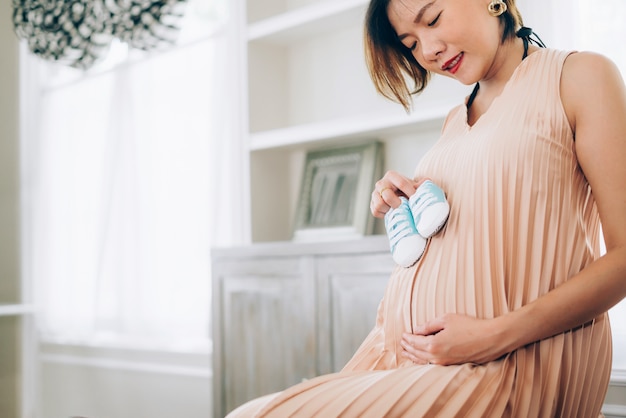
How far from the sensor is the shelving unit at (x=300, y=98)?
110 inches

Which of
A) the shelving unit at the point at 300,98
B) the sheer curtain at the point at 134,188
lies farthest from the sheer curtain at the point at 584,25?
the sheer curtain at the point at 134,188

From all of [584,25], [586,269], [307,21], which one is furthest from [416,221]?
[307,21]

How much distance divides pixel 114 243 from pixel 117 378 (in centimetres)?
75

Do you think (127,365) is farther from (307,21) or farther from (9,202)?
(307,21)

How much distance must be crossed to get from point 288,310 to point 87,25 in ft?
4.26

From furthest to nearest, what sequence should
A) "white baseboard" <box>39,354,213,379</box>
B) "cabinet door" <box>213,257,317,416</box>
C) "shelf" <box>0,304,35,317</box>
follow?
"shelf" <box>0,304,35,317</box>
"white baseboard" <box>39,354,213,379</box>
"cabinet door" <box>213,257,317,416</box>

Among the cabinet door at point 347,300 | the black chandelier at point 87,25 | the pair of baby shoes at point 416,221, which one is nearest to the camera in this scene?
the pair of baby shoes at point 416,221

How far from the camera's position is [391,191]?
1442mm

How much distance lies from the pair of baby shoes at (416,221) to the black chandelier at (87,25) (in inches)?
57.3

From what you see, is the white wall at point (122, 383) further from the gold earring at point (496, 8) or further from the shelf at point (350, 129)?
the gold earring at point (496, 8)

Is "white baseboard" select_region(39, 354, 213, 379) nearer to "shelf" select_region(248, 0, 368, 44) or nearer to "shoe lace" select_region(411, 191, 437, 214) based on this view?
"shelf" select_region(248, 0, 368, 44)

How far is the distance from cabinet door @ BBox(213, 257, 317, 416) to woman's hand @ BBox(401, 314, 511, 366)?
46.8 inches

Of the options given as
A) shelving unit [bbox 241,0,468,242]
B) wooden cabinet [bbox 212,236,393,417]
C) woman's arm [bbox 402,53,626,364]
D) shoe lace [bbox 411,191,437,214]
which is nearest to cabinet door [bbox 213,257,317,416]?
wooden cabinet [bbox 212,236,393,417]

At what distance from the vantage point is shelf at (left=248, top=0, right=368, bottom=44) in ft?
9.05
